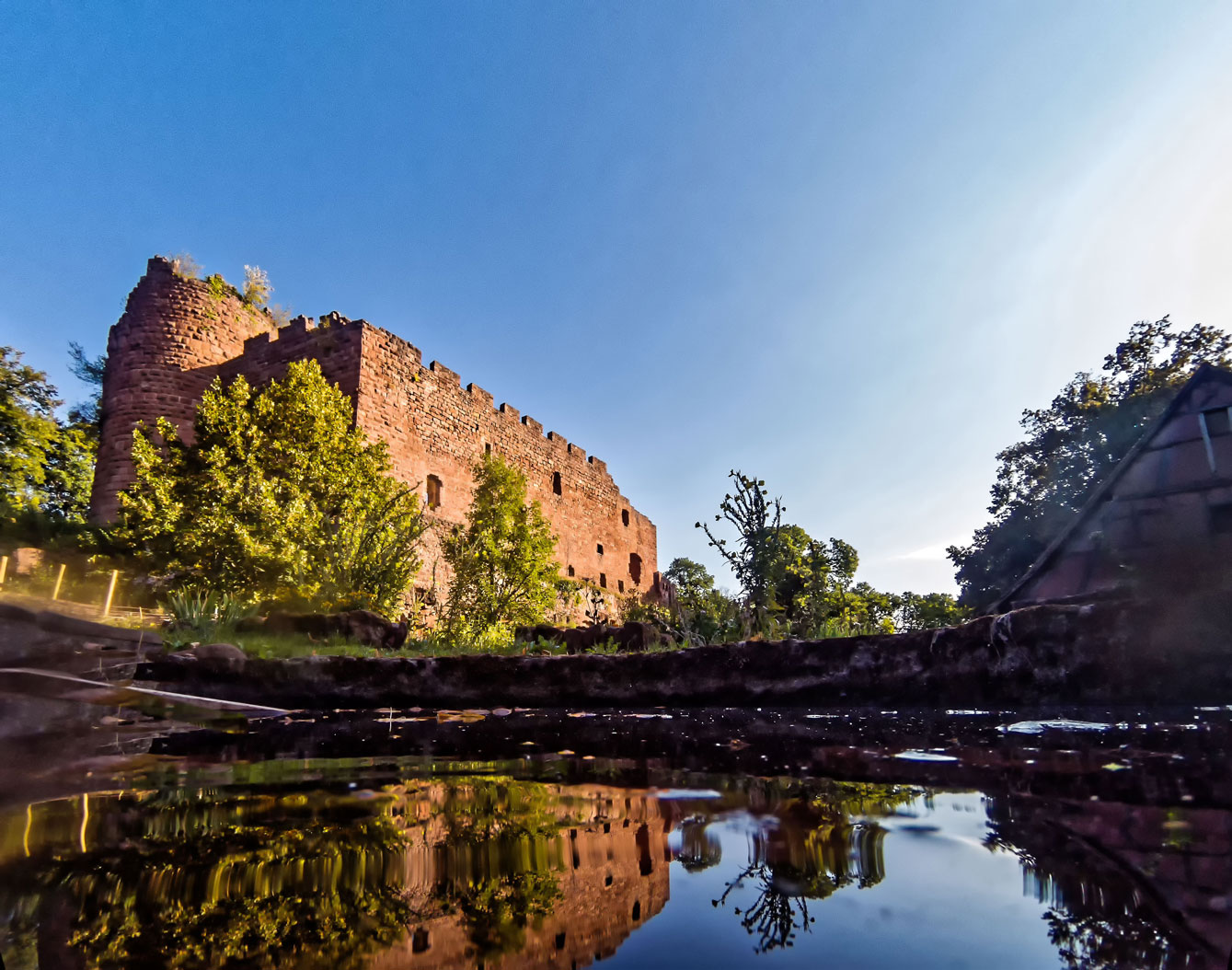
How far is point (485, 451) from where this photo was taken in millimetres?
18625

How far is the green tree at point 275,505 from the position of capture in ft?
33.8

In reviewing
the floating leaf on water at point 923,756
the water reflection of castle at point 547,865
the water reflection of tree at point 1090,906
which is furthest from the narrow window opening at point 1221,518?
the water reflection of castle at point 547,865

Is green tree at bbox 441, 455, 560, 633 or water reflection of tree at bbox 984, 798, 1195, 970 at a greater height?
green tree at bbox 441, 455, 560, 633

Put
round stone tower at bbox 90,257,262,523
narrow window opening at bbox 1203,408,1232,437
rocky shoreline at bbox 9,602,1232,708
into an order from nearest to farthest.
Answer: rocky shoreline at bbox 9,602,1232,708 < narrow window opening at bbox 1203,408,1232,437 < round stone tower at bbox 90,257,262,523

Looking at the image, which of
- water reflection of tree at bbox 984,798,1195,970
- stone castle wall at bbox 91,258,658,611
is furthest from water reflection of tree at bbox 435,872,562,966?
stone castle wall at bbox 91,258,658,611

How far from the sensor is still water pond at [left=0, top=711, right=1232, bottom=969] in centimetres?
58

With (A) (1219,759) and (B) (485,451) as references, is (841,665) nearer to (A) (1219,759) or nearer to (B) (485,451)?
(A) (1219,759)

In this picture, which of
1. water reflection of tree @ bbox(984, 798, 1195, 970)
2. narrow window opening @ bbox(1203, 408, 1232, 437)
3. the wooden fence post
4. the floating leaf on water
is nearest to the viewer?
water reflection of tree @ bbox(984, 798, 1195, 970)

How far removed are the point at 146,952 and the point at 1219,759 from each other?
221cm

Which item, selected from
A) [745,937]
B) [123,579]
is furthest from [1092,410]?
[123,579]

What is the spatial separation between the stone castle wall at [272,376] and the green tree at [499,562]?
101 cm

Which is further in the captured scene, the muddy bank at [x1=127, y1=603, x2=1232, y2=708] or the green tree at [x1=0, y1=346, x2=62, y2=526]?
the green tree at [x1=0, y1=346, x2=62, y2=526]

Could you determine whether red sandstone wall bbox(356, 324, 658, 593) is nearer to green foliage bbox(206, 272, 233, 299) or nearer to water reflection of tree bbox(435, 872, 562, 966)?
green foliage bbox(206, 272, 233, 299)

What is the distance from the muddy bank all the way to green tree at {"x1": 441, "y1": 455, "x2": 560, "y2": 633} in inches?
315
